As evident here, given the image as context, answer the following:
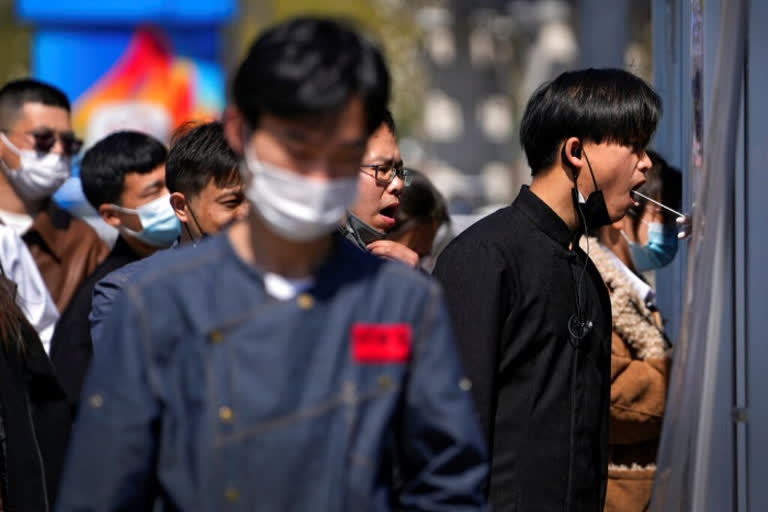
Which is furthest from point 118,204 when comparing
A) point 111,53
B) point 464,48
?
point 464,48

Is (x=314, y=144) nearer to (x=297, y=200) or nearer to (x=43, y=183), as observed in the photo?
(x=297, y=200)

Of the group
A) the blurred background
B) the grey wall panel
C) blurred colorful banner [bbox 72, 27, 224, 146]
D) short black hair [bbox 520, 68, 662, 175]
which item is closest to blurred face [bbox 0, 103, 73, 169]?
short black hair [bbox 520, 68, 662, 175]

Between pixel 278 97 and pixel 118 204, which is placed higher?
pixel 278 97

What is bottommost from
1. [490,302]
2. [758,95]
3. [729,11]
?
[490,302]

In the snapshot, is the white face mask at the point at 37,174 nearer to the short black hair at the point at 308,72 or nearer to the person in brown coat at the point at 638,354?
the person in brown coat at the point at 638,354

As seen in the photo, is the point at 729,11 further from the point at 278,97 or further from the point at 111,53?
the point at 111,53

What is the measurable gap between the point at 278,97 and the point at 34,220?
3.92m

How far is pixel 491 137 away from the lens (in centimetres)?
3712

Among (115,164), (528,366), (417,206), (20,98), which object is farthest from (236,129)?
(20,98)

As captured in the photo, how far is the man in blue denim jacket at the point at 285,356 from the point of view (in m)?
2.25

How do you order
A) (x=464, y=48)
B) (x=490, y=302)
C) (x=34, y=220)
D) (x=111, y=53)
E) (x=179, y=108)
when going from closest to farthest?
(x=490, y=302)
(x=34, y=220)
(x=111, y=53)
(x=179, y=108)
(x=464, y=48)

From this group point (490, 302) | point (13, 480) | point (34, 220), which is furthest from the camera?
point (34, 220)

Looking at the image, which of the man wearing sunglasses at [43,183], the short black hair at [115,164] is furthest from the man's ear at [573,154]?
the man wearing sunglasses at [43,183]

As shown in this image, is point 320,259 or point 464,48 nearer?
point 320,259
